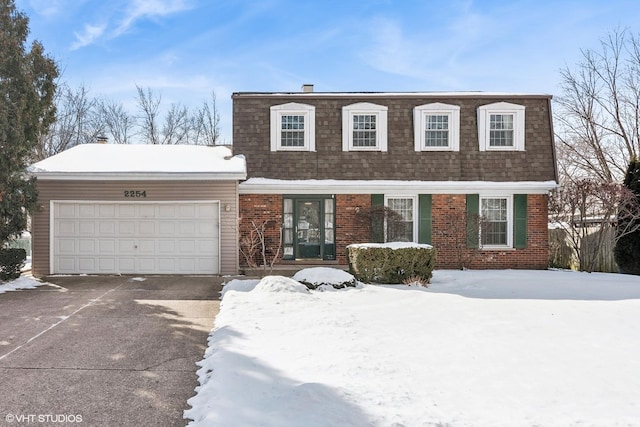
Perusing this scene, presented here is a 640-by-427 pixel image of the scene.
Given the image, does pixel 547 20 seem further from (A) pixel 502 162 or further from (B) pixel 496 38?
(A) pixel 502 162

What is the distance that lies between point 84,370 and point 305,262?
27.1 feet

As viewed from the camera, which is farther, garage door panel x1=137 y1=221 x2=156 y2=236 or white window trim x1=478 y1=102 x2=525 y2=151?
white window trim x1=478 y1=102 x2=525 y2=151

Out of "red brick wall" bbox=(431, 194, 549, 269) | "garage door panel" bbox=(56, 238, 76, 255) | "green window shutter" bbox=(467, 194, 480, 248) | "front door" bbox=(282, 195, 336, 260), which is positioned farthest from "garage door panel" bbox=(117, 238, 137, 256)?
"green window shutter" bbox=(467, 194, 480, 248)

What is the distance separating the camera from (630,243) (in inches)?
477

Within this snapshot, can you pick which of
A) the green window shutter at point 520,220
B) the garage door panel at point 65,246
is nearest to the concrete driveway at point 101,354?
the garage door panel at point 65,246

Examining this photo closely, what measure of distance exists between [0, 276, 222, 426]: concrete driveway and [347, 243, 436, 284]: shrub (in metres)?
3.55

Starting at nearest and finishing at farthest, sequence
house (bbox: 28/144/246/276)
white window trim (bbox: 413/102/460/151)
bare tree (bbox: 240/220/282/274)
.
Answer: house (bbox: 28/144/246/276), bare tree (bbox: 240/220/282/274), white window trim (bbox: 413/102/460/151)

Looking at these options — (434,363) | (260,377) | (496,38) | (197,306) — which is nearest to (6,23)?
(197,306)

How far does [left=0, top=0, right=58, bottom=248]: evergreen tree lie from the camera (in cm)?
992

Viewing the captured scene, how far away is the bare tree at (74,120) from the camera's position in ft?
84.9

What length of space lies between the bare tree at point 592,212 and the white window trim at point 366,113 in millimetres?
5736

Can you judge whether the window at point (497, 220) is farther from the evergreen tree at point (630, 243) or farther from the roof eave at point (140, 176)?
the roof eave at point (140, 176)

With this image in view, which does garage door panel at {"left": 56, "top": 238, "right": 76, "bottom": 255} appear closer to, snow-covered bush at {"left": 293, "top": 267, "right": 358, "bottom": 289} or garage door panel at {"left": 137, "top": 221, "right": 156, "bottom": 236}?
garage door panel at {"left": 137, "top": 221, "right": 156, "bottom": 236}

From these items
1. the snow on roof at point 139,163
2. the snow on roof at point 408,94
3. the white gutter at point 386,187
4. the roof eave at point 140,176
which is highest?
the snow on roof at point 408,94
